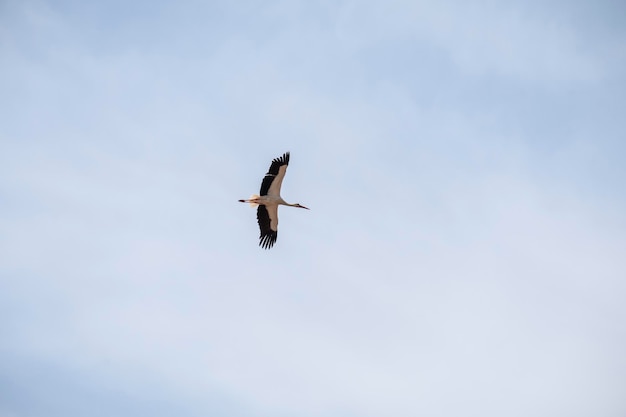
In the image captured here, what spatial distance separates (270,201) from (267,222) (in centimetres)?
124

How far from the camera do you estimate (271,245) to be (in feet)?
139

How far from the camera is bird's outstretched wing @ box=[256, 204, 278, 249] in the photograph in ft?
139

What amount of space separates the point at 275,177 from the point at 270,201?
156 cm

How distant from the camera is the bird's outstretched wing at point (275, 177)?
4031 centimetres

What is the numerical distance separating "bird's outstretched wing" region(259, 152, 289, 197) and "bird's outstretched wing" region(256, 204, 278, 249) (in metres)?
0.96

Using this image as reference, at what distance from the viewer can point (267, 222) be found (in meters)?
42.5

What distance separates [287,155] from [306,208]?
196 inches

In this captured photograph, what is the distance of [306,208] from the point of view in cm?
4444

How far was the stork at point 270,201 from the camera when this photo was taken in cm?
4053

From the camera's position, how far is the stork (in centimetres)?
4053

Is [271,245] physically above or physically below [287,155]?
below

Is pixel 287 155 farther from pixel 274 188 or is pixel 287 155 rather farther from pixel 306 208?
pixel 306 208

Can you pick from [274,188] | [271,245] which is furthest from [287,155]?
[271,245]

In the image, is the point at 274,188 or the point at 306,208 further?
the point at 306,208
